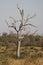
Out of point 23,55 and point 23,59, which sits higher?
point 23,59

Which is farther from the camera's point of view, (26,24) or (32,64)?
(26,24)

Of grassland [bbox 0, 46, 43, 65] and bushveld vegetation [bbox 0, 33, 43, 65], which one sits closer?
grassland [bbox 0, 46, 43, 65]

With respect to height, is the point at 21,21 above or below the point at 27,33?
above

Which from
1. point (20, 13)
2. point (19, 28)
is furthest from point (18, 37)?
point (20, 13)

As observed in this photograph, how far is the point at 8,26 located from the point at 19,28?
1.05 metres

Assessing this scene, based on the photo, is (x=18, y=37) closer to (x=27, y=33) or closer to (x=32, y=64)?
(x=27, y=33)

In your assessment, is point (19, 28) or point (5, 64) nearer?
point (5, 64)

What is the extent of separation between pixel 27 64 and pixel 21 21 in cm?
678

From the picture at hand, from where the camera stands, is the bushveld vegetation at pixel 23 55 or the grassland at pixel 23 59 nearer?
the grassland at pixel 23 59

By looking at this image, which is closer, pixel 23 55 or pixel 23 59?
pixel 23 59

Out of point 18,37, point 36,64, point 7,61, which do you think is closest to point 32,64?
point 36,64

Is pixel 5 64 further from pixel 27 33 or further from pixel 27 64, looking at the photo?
pixel 27 33

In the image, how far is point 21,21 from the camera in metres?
21.4

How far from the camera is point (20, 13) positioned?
21391 mm
